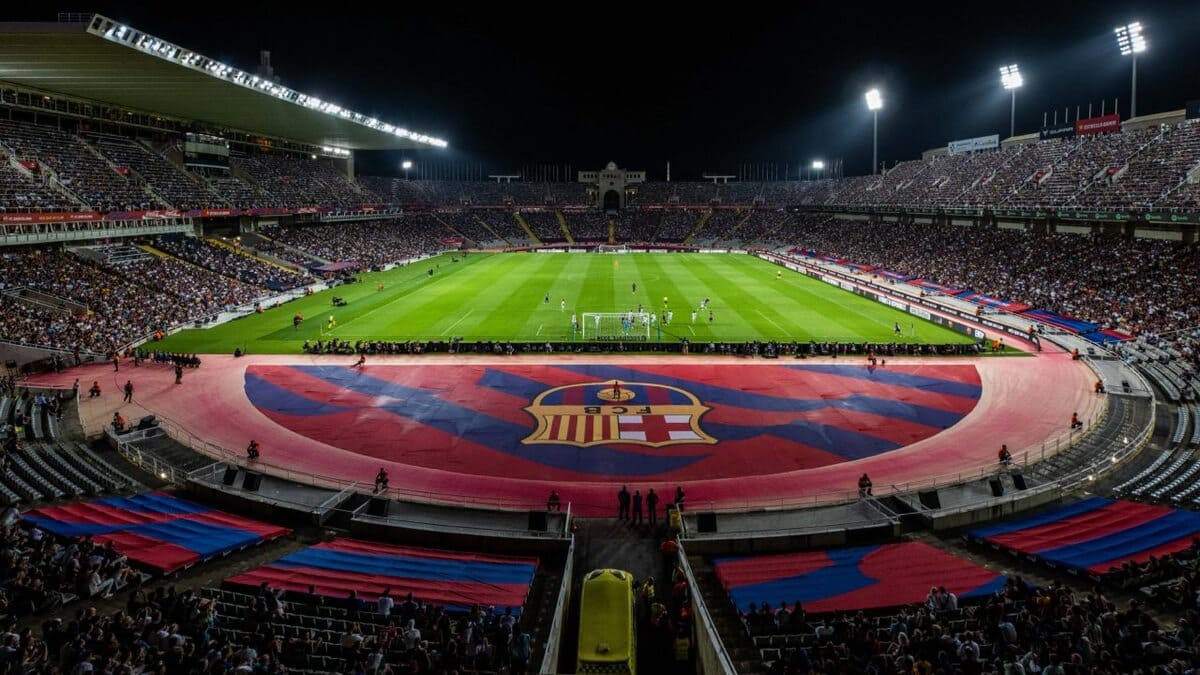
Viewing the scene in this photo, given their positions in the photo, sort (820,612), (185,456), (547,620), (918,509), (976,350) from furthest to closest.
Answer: (976,350)
(185,456)
(918,509)
(547,620)
(820,612)

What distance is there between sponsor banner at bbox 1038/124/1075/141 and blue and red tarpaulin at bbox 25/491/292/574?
84.9 meters

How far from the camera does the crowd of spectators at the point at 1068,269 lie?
46.2 m

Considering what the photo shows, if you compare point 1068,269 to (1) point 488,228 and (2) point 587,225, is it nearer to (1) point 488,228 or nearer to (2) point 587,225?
(2) point 587,225

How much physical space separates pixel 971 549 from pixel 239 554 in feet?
60.6

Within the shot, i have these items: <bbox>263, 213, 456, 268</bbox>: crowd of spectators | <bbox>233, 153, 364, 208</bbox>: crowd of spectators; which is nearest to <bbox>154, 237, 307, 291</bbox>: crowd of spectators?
<bbox>263, 213, 456, 268</bbox>: crowd of spectators

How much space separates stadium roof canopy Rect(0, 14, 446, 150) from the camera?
134ft

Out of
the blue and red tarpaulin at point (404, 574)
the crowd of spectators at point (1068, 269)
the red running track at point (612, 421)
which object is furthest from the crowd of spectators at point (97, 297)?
the crowd of spectators at point (1068, 269)

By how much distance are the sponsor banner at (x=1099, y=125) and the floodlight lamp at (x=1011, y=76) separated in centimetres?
756

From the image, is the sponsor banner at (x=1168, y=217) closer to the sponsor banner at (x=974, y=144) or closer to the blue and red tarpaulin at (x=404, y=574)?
the sponsor banner at (x=974, y=144)

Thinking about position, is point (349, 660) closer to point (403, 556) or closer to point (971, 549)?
point (403, 556)

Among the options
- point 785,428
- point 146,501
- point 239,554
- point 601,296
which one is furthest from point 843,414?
point 601,296

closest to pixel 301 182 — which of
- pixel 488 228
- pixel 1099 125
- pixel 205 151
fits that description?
pixel 205 151

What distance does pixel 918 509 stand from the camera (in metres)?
20.6

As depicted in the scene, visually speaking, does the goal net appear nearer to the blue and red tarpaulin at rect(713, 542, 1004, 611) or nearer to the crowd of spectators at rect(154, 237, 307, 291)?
the blue and red tarpaulin at rect(713, 542, 1004, 611)
